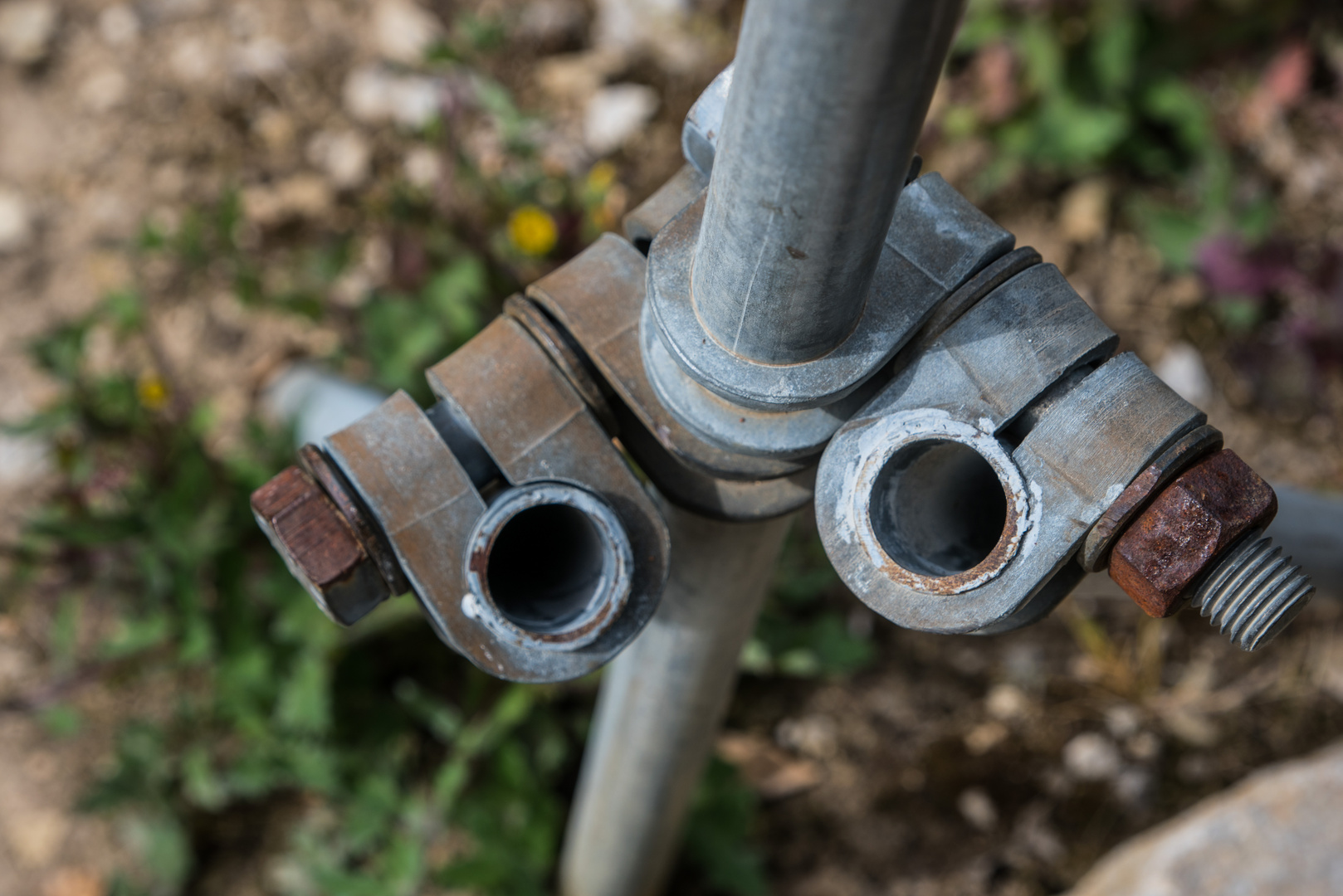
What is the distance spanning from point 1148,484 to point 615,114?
71.3 inches

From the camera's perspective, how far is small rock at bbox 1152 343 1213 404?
75.8 inches

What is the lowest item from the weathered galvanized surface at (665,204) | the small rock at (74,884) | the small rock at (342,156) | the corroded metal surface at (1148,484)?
the small rock at (74,884)

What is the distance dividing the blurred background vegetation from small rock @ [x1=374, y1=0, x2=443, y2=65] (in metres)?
0.01

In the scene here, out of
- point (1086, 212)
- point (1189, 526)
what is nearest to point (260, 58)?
point (1086, 212)

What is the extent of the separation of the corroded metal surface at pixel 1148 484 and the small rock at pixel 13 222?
2203 mm

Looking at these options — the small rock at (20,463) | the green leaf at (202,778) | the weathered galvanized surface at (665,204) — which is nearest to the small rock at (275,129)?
the small rock at (20,463)

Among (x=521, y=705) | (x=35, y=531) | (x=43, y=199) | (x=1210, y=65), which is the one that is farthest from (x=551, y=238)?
(x=1210, y=65)

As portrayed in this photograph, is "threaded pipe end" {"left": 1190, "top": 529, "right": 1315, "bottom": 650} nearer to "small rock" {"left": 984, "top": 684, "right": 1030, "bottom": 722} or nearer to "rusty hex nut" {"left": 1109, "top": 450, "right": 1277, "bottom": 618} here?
"rusty hex nut" {"left": 1109, "top": 450, "right": 1277, "bottom": 618}

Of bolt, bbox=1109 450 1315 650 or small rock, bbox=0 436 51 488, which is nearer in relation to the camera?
bolt, bbox=1109 450 1315 650

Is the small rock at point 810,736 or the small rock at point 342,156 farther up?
the small rock at point 342,156

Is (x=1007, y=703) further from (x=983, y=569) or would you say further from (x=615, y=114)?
(x=615, y=114)

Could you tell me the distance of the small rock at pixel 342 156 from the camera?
2158mm

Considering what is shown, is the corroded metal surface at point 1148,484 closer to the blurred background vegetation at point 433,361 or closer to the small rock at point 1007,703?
the blurred background vegetation at point 433,361

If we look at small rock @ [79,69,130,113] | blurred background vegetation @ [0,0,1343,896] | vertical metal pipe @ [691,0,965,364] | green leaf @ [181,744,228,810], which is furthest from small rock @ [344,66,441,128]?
vertical metal pipe @ [691,0,965,364]
